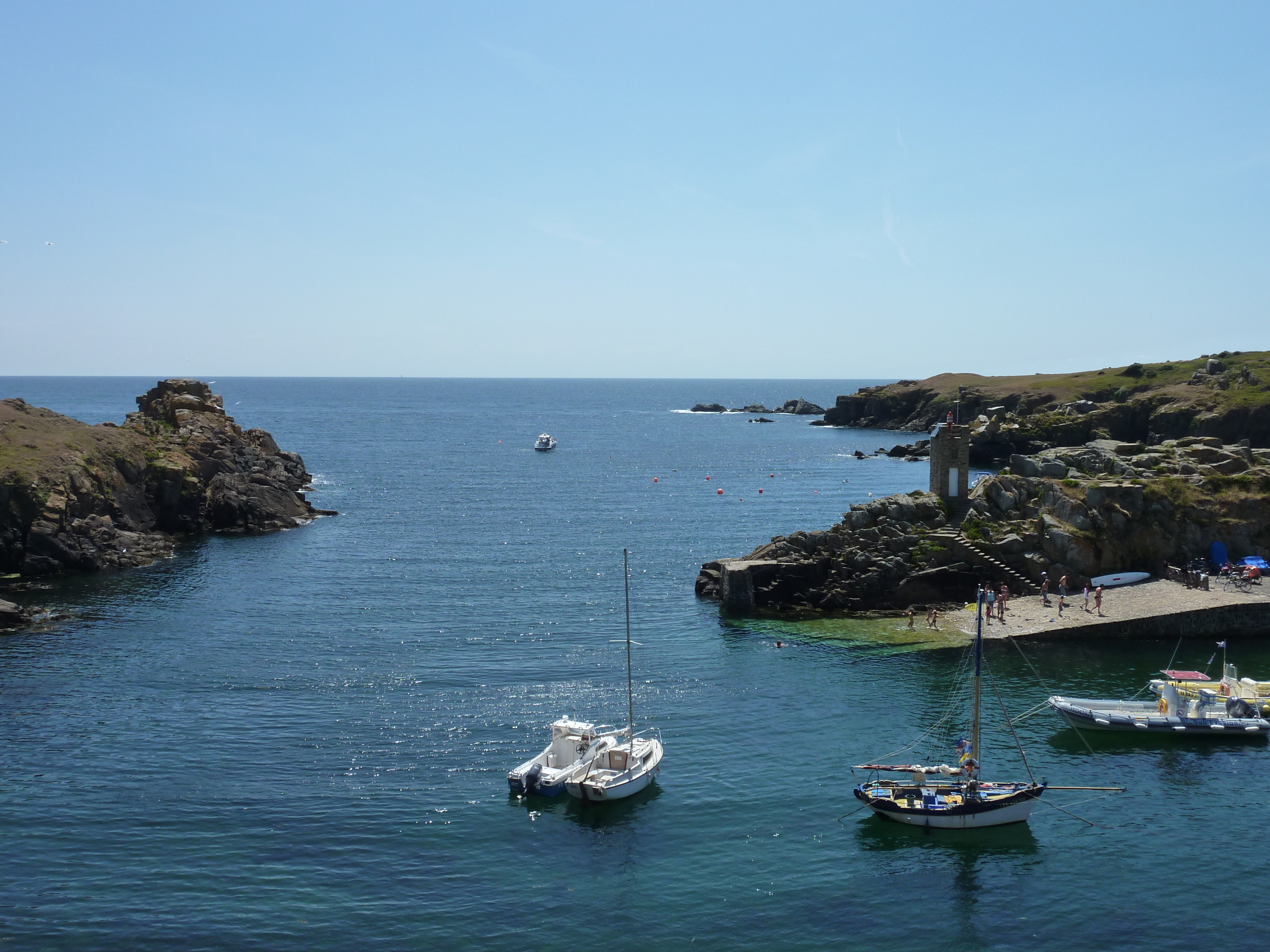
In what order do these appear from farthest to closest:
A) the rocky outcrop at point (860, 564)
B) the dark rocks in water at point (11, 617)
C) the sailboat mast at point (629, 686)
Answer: the rocky outcrop at point (860, 564)
the dark rocks in water at point (11, 617)
the sailboat mast at point (629, 686)

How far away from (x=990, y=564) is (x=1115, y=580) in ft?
23.9

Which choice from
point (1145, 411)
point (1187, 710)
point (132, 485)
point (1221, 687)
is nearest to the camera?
point (1187, 710)

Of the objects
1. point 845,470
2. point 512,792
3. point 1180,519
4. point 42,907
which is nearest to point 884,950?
point 512,792

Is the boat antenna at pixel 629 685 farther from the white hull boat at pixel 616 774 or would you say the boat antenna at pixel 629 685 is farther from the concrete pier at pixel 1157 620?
the concrete pier at pixel 1157 620

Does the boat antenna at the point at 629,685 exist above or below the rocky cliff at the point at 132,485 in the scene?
below

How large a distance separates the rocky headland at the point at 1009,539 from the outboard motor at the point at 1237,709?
62.6ft

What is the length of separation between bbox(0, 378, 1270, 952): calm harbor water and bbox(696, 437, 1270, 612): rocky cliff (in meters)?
3.74

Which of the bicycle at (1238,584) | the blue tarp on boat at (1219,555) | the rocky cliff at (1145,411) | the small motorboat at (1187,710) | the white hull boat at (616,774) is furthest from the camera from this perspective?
the rocky cliff at (1145,411)

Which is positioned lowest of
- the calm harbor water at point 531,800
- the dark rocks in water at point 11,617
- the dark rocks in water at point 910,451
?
the calm harbor water at point 531,800

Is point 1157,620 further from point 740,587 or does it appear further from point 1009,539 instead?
point 740,587

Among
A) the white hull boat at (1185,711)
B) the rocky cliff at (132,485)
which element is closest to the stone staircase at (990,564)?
the white hull boat at (1185,711)

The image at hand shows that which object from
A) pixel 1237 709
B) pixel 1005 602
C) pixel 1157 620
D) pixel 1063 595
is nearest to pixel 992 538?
pixel 1063 595

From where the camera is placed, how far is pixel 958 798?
122ft

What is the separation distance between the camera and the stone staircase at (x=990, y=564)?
64.2 meters
